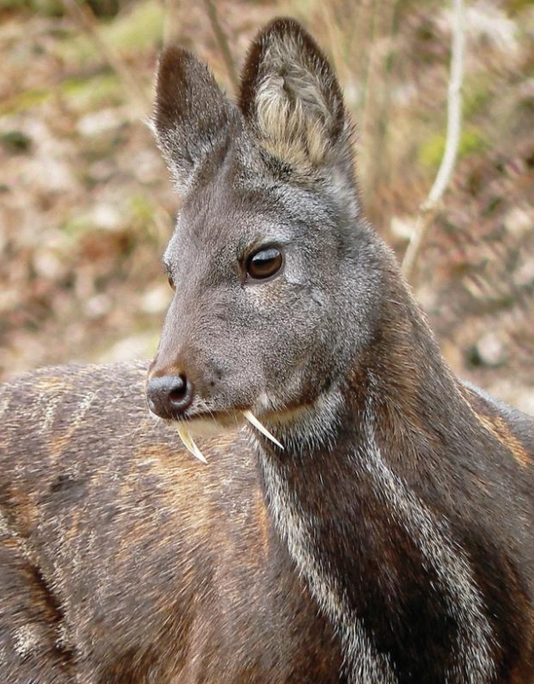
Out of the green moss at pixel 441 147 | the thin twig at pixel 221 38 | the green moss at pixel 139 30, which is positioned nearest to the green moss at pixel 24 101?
the green moss at pixel 139 30

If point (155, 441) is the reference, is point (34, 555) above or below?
below

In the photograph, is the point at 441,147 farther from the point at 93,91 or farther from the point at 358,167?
the point at 93,91

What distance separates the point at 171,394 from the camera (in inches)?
156

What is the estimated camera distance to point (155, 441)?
566 cm

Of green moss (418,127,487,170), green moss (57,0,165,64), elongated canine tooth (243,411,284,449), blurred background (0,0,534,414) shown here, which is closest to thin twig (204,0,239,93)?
blurred background (0,0,534,414)

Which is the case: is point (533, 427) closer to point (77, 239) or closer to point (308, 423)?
point (308, 423)

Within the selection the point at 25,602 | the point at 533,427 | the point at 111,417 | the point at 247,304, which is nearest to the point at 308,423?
the point at 247,304

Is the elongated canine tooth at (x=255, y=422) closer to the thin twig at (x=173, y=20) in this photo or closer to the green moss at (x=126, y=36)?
the thin twig at (x=173, y=20)

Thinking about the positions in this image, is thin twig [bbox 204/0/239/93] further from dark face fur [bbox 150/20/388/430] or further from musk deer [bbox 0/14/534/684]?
dark face fur [bbox 150/20/388/430]

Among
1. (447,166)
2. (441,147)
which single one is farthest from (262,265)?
(441,147)

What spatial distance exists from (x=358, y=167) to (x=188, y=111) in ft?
10.7

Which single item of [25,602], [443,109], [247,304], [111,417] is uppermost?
[443,109]

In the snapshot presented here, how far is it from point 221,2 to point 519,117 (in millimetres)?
3325

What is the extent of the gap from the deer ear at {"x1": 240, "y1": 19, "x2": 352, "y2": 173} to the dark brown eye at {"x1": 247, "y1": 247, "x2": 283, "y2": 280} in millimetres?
431
